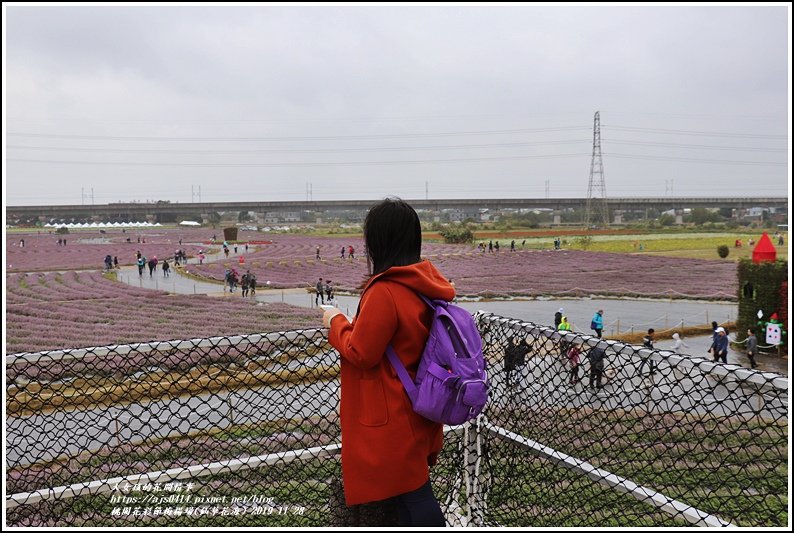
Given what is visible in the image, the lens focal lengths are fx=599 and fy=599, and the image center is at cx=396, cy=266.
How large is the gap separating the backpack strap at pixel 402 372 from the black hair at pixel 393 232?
0.33m

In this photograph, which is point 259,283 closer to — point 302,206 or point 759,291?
point 759,291

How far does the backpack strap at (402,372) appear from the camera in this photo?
2270mm

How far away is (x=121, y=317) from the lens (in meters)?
18.4

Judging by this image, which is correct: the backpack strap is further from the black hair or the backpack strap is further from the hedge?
the hedge

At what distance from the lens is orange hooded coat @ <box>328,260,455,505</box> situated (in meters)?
2.25

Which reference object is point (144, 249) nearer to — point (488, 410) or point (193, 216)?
point (193, 216)

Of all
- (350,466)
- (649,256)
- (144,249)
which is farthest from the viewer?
(144,249)

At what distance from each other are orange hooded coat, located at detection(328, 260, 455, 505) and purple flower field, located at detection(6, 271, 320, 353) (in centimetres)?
1230

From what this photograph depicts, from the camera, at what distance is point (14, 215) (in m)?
73.6

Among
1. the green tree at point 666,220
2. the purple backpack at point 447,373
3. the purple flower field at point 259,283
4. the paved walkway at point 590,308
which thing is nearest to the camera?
the purple backpack at point 447,373

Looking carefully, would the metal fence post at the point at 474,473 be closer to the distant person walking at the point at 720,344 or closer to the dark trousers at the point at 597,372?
the dark trousers at the point at 597,372

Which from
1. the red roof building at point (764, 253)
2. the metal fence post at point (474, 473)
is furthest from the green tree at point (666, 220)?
the metal fence post at point (474, 473)

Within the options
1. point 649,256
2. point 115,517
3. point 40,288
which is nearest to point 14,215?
point 40,288

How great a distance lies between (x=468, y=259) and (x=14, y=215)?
63.2 metres
